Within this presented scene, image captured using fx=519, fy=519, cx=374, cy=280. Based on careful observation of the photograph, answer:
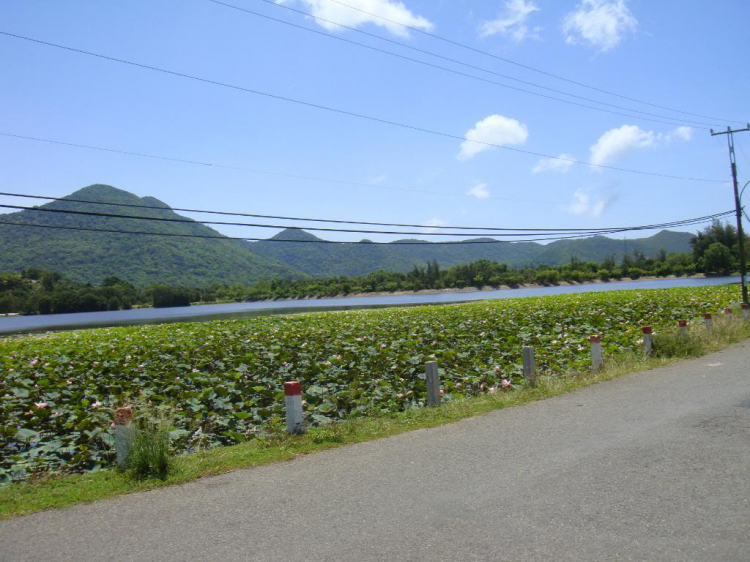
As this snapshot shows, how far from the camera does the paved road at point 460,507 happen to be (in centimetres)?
365

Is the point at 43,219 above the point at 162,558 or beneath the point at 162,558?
above

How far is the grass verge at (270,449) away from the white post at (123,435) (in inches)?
6.8

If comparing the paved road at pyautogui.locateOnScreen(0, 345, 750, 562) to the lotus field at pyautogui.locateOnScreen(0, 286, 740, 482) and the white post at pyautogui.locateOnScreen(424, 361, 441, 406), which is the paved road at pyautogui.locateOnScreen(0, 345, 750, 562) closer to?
the white post at pyautogui.locateOnScreen(424, 361, 441, 406)

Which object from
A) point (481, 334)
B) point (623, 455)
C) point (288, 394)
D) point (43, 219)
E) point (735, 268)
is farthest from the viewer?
point (43, 219)

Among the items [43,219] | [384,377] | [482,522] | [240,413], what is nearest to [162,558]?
[482,522]

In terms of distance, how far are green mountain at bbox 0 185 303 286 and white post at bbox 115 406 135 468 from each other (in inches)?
3682

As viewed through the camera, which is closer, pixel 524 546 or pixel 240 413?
pixel 524 546

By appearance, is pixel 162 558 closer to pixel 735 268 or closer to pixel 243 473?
pixel 243 473

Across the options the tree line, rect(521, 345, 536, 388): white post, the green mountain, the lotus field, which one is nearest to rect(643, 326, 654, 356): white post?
the lotus field

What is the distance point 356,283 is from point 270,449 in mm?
114776

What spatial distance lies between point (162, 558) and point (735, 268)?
107180 mm

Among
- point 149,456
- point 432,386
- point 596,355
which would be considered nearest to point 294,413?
point 149,456

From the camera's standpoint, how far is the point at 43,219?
12094cm

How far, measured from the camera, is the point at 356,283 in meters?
121
